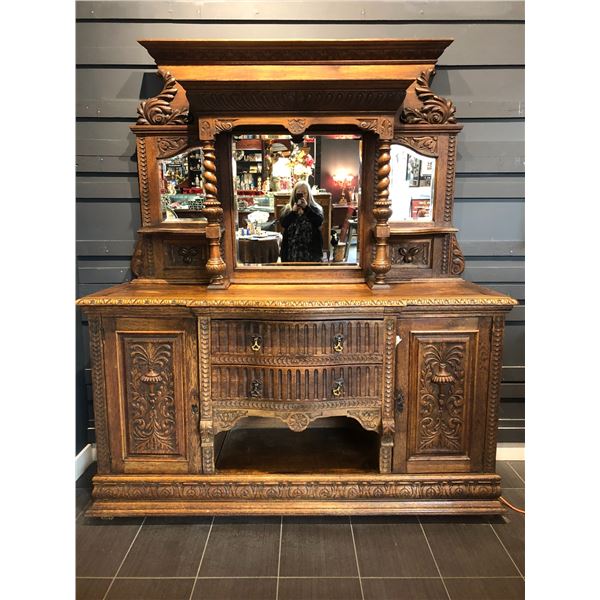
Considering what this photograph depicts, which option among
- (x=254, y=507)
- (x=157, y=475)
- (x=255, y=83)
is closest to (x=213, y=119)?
(x=255, y=83)

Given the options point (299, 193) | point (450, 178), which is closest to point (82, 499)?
point (299, 193)

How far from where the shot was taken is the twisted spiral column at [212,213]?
2.19m

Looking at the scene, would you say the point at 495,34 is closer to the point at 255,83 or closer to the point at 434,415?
the point at 255,83

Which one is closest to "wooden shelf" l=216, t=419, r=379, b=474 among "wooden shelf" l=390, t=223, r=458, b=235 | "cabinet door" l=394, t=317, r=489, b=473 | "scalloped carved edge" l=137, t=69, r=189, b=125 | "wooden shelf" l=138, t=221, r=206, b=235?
"cabinet door" l=394, t=317, r=489, b=473

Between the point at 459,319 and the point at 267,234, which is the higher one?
the point at 267,234

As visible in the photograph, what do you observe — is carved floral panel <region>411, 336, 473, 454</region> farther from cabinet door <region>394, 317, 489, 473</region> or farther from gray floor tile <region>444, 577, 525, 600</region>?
gray floor tile <region>444, 577, 525, 600</region>

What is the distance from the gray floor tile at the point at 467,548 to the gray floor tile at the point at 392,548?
54 mm

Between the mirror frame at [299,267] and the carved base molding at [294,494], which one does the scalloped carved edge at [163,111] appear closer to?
the mirror frame at [299,267]

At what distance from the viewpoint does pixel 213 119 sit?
218 cm

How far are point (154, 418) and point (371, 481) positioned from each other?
3.55ft

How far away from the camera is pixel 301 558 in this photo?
6.54ft

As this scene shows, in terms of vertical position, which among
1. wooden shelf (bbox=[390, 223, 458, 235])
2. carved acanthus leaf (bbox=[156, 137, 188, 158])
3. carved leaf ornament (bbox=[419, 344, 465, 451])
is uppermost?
carved acanthus leaf (bbox=[156, 137, 188, 158])

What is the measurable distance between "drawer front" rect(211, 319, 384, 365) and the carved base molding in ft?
1.97

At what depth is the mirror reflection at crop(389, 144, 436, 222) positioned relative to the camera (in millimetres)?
2416
